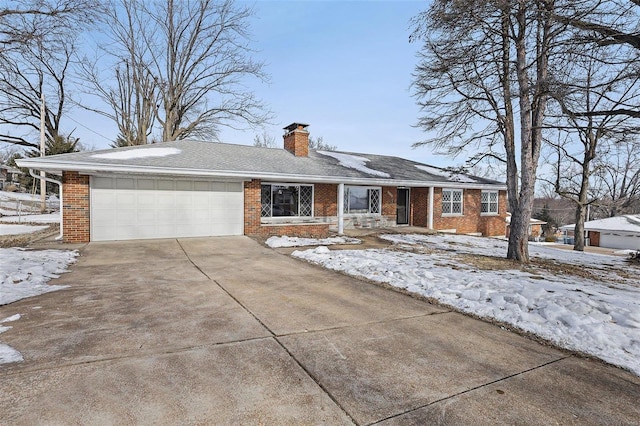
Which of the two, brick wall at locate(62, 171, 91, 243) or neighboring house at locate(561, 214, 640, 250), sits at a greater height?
brick wall at locate(62, 171, 91, 243)

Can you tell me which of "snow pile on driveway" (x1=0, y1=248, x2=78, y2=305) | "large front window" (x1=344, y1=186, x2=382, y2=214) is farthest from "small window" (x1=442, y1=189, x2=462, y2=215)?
"snow pile on driveway" (x1=0, y1=248, x2=78, y2=305)

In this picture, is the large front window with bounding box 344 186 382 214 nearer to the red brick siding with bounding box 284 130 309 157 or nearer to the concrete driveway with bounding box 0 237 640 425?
the red brick siding with bounding box 284 130 309 157

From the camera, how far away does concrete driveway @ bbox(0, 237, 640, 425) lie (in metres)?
2.18

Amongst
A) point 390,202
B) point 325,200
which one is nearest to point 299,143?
point 325,200

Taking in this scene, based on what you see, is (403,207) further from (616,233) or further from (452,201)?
(616,233)

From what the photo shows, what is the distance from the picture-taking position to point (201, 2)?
21547mm

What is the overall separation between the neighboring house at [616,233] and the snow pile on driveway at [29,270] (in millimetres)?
35528

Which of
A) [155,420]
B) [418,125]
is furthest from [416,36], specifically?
[155,420]

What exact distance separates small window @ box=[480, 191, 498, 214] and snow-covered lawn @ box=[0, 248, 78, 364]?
18.3 metres

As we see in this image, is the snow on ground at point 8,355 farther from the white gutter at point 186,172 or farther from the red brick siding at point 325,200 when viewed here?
the red brick siding at point 325,200

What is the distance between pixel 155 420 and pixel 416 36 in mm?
9232

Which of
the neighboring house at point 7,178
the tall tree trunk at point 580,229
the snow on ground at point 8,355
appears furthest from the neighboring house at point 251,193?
the neighboring house at point 7,178

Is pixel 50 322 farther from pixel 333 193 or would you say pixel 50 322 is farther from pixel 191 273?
pixel 333 193

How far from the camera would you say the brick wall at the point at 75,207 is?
9367 mm
